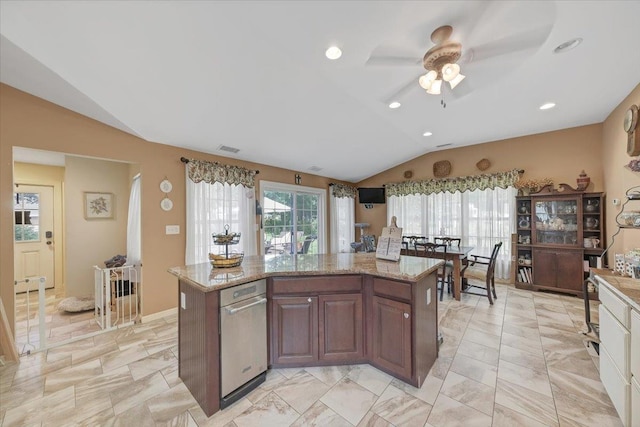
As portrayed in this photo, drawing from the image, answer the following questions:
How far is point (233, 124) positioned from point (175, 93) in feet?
2.48

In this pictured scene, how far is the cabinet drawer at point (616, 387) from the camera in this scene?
142cm

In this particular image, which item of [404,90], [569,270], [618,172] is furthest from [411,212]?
[404,90]

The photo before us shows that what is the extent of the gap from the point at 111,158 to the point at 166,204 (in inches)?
31.0

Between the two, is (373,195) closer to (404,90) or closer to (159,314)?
(404,90)

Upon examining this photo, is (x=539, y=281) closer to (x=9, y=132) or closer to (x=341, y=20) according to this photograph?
(x=341, y=20)

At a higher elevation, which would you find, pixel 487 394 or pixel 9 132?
pixel 9 132

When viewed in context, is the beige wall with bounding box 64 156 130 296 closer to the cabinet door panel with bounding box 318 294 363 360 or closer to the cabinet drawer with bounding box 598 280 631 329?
the cabinet door panel with bounding box 318 294 363 360

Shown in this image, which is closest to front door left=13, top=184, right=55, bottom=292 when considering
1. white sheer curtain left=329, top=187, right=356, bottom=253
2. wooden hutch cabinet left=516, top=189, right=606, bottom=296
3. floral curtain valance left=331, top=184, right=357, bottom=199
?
white sheer curtain left=329, top=187, right=356, bottom=253

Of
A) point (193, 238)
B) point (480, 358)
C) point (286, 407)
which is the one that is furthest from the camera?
point (193, 238)

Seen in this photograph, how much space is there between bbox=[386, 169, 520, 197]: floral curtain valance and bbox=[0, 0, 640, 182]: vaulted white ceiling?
1.19 meters

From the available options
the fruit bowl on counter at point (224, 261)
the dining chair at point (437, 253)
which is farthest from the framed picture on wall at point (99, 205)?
the dining chair at point (437, 253)

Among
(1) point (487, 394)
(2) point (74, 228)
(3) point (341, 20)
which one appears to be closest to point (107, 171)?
(2) point (74, 228)

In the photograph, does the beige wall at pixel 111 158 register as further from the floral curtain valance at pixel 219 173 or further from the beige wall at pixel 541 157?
the beige wall at pixel 541 157

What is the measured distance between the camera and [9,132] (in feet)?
7.77
